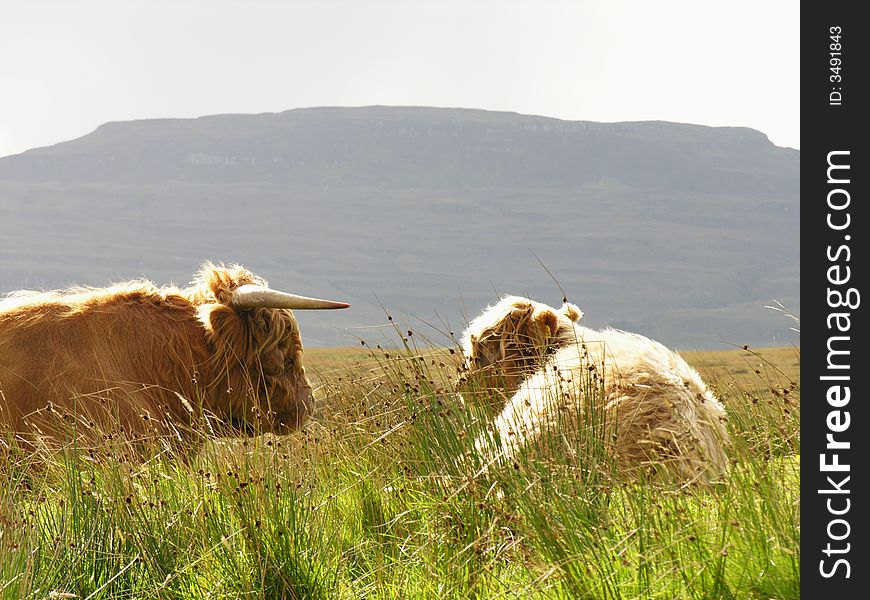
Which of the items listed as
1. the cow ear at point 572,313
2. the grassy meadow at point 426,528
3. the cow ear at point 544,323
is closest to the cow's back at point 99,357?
the grassy meadow at point 426,528

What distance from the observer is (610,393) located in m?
4.27

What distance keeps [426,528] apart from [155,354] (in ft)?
9.67

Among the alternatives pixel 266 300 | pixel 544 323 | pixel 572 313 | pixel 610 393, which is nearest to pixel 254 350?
pixel 266 300

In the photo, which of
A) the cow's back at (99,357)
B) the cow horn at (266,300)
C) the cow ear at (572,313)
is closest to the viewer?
the cow's back at (99,357)

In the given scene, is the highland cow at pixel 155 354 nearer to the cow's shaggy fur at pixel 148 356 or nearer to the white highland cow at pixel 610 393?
the cow's shaggy fur at pixel 148 356

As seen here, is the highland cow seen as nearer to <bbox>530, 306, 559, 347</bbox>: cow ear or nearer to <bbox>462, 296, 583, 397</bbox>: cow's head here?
<bbox>462, 296, 583, 397</bbox>: cow's head

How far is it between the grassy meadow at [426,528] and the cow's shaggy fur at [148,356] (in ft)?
4.23

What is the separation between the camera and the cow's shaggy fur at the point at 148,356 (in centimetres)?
553

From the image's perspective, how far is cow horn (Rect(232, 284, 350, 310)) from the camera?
6.26 meters

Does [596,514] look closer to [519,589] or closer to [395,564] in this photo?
[519,589]

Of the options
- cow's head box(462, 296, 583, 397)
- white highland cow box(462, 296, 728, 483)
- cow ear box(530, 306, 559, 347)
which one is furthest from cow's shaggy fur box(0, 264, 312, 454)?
cow ear box(530, 306, 559, 347)

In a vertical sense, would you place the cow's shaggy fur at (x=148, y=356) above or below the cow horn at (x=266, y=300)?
below

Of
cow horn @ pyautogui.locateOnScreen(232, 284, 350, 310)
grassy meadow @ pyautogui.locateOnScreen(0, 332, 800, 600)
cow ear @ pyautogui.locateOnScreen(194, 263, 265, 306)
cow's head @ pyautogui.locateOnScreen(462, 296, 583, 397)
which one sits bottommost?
grassy meadow @ pyautogui.locateOnScreen(0, 332, 800, 600)
